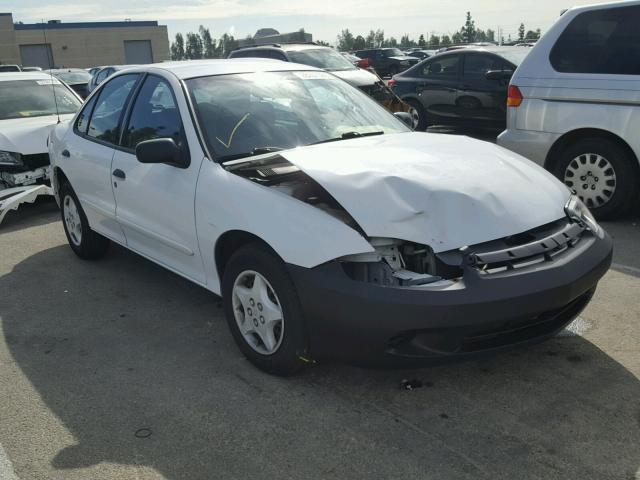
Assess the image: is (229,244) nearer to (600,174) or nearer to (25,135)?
(600,174)


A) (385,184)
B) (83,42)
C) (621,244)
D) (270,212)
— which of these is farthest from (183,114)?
(83,42)

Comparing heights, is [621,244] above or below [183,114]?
below

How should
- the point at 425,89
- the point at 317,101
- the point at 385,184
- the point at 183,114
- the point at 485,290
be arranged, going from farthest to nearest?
the point at 425,89 < the point at 317,101 < the point at 183,114 < the point at 385,184 < the point at 485,290

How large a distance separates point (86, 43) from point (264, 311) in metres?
69.4

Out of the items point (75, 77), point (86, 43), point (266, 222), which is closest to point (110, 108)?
point (266, 222)

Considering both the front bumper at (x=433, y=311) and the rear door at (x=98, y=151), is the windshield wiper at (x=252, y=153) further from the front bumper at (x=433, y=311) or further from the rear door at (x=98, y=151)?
the rear door at (x=98, y=151)

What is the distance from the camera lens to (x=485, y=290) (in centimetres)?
283

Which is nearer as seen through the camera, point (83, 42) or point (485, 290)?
point (485, 290)

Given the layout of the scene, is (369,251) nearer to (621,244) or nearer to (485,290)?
(485,290)

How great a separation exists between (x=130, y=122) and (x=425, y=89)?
26.0ft

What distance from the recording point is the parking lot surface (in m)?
2.74

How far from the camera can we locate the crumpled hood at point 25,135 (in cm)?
746

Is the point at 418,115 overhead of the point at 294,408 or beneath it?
overhead

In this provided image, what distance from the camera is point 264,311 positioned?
3348 millimetres
